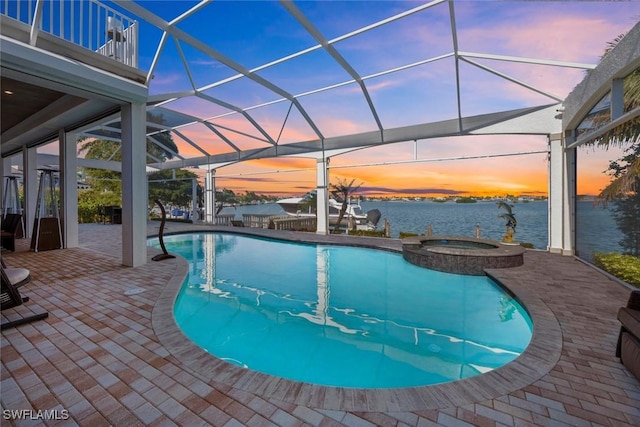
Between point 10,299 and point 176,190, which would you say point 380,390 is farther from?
point 176,190

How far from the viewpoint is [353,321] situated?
4.39m

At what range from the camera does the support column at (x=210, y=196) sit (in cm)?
1507

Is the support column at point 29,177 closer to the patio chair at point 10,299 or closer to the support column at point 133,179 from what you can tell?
the support column at point 133,179

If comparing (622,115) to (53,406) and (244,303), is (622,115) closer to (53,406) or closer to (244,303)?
(244,303)

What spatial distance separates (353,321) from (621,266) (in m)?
4.86

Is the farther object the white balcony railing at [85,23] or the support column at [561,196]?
the support column at [561,196]

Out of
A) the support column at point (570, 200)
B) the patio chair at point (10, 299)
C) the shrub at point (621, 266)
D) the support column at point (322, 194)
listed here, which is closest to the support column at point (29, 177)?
the patio chair at point (10, 299)

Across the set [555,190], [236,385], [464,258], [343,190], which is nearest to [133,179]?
[236,385]

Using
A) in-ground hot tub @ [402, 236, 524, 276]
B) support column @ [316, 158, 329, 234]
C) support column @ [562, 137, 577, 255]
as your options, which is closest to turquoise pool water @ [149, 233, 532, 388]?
in-ground hot tub @ [402, 236, 524, 276]

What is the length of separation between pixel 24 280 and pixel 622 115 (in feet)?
28.2

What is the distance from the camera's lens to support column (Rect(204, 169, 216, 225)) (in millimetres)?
15070

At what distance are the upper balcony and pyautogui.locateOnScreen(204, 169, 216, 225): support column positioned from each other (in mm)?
9110

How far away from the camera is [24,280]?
3.77 m

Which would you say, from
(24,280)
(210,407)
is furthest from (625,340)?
(24,280)
